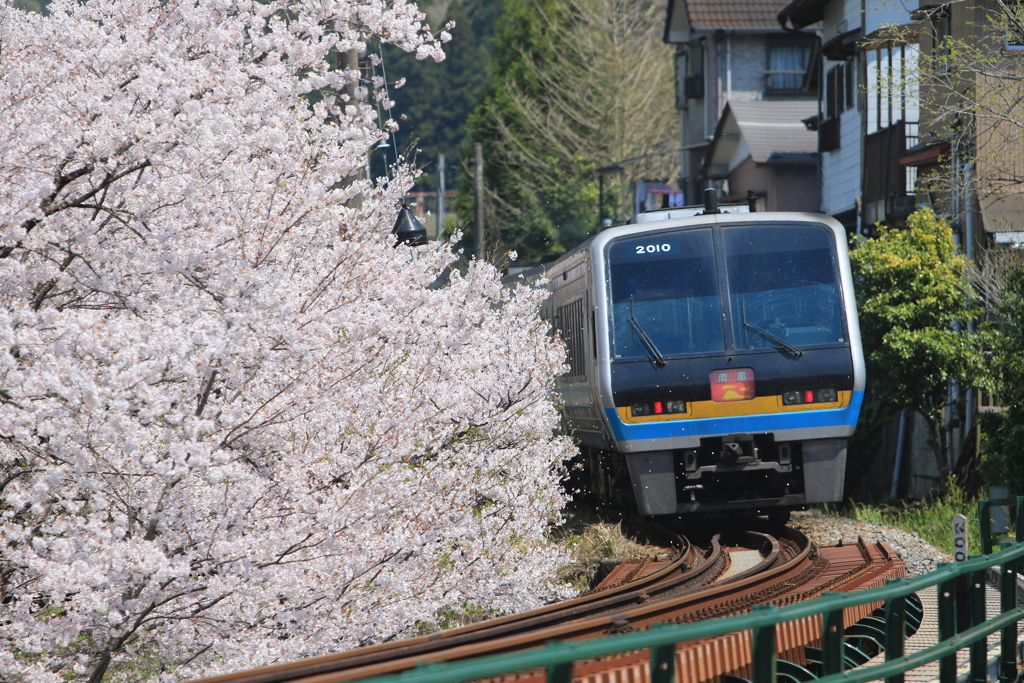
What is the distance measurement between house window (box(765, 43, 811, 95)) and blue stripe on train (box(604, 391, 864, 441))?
2708cm

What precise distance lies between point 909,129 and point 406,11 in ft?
44.1

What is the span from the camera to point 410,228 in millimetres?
11344

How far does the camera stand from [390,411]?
7738mm

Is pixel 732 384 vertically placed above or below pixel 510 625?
above

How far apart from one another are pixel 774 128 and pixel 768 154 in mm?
2455

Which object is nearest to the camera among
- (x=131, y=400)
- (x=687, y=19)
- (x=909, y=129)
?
(x=131, y=400)

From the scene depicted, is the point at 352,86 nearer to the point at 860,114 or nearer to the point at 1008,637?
the point at 1008,637

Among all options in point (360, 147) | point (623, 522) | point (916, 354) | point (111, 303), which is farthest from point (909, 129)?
point (111, 303)

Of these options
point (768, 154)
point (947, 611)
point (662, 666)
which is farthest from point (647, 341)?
point (768, 154)

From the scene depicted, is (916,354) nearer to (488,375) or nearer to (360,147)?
(488,375)

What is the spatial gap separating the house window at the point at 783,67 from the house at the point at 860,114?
839 cm

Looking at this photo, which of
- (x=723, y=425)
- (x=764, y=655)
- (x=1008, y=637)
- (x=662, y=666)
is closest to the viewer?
(x=662, y=666)

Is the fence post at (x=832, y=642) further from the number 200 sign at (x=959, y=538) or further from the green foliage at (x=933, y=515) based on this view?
the green foliage at (x=933, y=515)

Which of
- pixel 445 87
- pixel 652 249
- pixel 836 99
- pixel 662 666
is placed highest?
pixel 445 87
